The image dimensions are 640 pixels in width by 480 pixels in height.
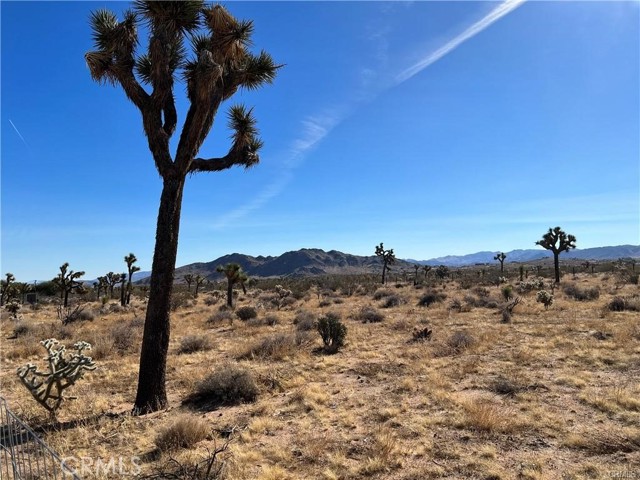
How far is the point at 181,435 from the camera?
641cm

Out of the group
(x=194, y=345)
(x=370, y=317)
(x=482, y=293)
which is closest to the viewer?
(x=194, y=345)

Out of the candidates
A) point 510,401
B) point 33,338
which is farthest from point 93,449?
point 33,338

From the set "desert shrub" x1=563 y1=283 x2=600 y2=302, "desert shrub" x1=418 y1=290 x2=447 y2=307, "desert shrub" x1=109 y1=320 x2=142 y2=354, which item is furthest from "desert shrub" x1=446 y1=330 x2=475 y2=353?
"desert shrub" x1=563 y1=283 x2=600 y2=302

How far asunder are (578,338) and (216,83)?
13.3m

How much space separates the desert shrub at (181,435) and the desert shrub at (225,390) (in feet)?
6.99

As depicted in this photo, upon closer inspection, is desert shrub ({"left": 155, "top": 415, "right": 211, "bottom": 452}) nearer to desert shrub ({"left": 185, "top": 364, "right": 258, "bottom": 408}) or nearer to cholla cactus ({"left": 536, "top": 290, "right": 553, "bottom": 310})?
desert shrub ({"left": 185, "top": 364, "right": 258, "bottom": 408})

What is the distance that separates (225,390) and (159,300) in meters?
2.54


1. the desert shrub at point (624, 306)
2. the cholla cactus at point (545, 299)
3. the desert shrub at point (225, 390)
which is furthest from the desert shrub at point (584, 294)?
the desert shrub at point (225, 390)

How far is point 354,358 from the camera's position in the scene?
41.0ft

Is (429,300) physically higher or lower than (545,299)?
lower

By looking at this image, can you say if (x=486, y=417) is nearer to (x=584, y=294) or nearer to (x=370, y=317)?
(x=370, y=317)

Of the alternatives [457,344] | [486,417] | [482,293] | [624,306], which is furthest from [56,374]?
[482,293]

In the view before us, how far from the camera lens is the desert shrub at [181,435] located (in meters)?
6.28

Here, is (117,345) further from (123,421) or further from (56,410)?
(123,421)
